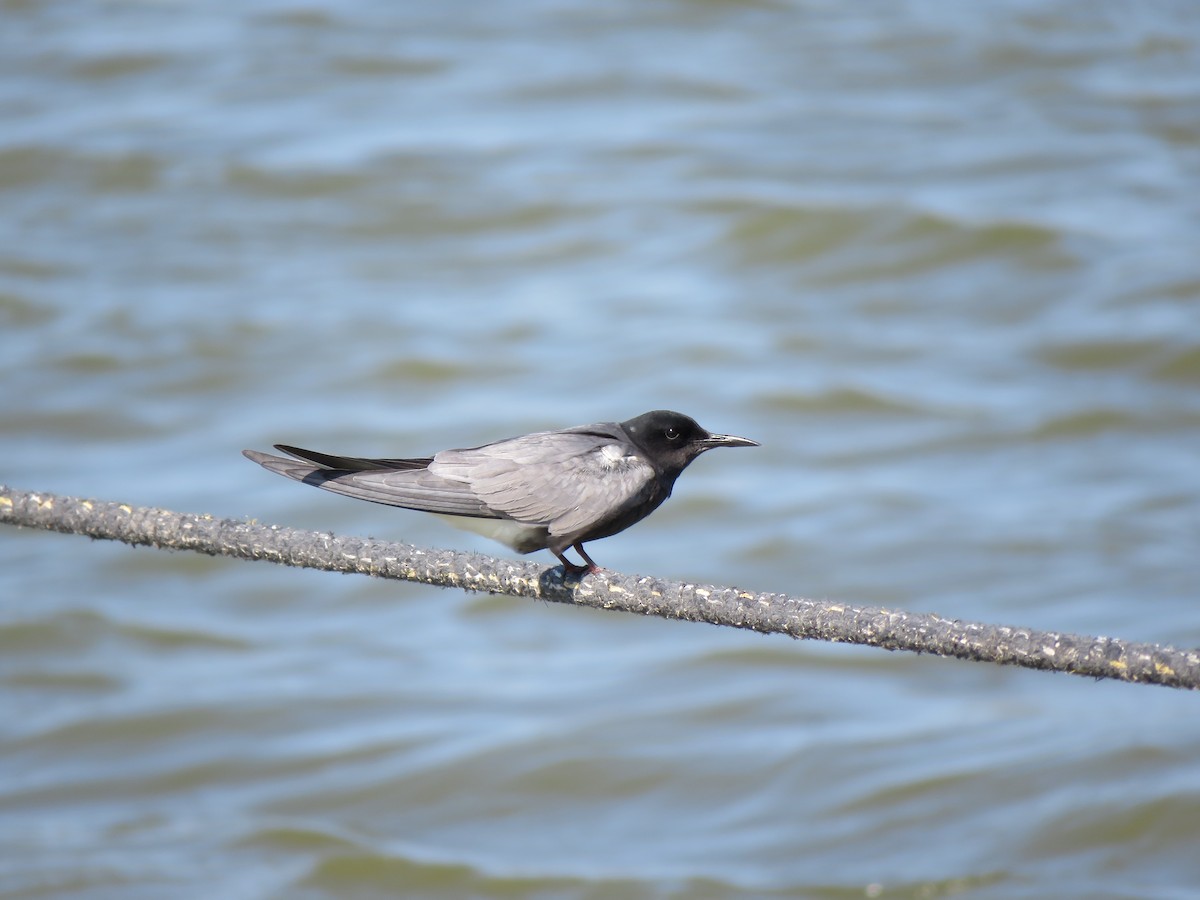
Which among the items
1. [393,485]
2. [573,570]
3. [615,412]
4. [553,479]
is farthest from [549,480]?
[615,412]

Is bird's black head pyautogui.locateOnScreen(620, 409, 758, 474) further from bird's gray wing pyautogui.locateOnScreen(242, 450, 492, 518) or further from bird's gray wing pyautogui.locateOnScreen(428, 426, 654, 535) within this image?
bird's gray wing pyautogui.locateOnScreen(242, 450, 492, 518)

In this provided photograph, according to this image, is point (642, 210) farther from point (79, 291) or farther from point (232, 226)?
point (79, 291)

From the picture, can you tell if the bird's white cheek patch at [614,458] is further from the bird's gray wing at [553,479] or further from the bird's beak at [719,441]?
the bird's beak at [719,441]

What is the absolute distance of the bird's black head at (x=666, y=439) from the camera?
3902 mm

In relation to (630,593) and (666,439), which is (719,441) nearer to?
(666,439)

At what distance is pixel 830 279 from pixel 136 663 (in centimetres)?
890

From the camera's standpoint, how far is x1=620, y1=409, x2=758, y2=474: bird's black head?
3902 millimetres

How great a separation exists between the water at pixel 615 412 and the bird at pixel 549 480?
374 centimetres

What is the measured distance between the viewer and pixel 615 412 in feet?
44.3

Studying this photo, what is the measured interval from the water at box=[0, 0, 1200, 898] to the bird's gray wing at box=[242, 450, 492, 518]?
3.92 m

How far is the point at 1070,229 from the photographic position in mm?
15344

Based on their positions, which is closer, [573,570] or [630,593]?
[630,593]

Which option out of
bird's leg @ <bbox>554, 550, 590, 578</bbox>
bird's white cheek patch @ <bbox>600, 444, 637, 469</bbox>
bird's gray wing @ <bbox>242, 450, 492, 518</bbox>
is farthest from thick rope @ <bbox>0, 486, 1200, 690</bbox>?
bird's white cheek patch @ <bbox>600, 444, 637, 469</bbox>

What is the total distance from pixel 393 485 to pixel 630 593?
684mm
